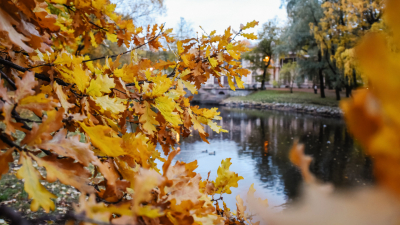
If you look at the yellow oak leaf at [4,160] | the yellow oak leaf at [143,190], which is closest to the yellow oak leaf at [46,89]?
the yellow oak leaf at [4,160]

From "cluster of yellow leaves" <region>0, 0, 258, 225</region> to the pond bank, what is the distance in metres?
15.3

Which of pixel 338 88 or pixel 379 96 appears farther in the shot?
pixel 338 88

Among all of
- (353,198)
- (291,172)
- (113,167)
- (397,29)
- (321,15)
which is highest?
(321,15)

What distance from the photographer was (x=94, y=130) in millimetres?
590

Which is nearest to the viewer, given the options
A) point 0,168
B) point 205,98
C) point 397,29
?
point 397,29

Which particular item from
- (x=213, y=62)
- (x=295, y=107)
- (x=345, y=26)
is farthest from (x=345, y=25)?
(x=213, y=62)

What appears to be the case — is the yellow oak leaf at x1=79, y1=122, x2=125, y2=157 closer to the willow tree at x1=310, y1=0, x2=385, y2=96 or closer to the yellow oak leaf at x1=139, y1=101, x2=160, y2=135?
the yellow oak leaf at x1=139, y1=101, x2=160, y2=135

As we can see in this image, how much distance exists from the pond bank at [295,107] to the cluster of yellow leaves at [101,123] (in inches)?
601

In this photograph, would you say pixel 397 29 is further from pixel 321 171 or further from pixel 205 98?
pixel 205 98

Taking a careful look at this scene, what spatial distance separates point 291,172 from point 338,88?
14.0 metres

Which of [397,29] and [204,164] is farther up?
[397,29]

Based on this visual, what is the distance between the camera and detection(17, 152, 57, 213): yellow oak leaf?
0.48 m

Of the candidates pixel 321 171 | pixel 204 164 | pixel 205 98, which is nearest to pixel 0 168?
pixel 204 164

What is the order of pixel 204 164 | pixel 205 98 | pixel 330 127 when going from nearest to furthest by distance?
pixel 204 164 < pixel 330 127 < pixel 205 98
